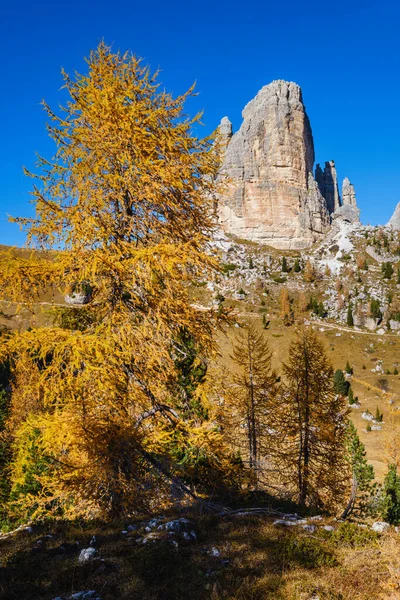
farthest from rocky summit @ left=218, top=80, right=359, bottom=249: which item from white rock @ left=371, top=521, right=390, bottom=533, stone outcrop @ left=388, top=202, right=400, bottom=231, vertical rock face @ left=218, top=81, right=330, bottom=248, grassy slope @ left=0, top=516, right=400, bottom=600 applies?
grassy slope @ left=0, top=516, right=400, bottom=600

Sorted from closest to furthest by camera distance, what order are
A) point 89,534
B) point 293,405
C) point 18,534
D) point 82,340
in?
point 82,340 < point 89,534 < point 18,534 < point 293,405

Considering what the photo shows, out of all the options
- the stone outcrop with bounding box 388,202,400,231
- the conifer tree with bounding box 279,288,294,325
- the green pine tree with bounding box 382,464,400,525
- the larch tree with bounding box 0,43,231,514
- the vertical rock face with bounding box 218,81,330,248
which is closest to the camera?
the larch tree with bounding box 0,43,231,514

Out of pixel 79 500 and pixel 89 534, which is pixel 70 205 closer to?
pixel 79 500

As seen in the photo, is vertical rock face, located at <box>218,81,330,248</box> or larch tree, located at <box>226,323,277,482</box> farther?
vertical rock face, located at <box>218,81,330,248</box>

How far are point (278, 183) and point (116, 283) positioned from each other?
166 m

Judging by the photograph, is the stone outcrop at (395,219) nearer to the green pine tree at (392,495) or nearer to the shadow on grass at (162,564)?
the green pine tree at (392,495)

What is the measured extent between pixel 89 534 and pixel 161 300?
433 centimetres

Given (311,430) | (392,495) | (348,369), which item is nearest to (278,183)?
(348,369)

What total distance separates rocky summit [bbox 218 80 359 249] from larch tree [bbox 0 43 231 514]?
502 feet

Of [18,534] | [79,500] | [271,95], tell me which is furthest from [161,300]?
[271,95]

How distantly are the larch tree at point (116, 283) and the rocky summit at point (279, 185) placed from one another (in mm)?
153089

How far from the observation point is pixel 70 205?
6.51 meters

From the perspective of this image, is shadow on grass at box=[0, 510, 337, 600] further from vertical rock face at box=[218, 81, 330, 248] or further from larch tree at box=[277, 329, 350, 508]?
vertical rock face at box=[218, 81, 330, 248]

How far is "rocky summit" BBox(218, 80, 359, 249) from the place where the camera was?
513 ft
